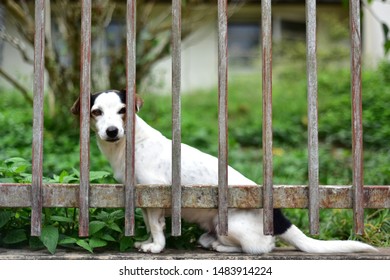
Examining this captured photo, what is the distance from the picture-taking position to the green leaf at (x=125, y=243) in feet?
11.8

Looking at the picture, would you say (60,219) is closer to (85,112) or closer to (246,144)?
(85,112)

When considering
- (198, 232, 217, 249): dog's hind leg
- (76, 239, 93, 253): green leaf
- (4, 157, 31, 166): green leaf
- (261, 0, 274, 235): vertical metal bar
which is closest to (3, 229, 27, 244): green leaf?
(76, 239, 93, 253): green leaf

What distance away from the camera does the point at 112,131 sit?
352 centimetres

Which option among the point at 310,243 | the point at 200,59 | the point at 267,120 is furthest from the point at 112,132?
the point at 200,59

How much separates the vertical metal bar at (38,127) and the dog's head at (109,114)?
32 centimetres

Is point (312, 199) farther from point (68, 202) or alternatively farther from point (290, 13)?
point (290, 13)

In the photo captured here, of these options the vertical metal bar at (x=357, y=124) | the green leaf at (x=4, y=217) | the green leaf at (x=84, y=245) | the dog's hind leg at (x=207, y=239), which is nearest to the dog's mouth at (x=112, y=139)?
the green leaf at (x=84, y=245)

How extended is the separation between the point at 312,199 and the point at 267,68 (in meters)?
0.74

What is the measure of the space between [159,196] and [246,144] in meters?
5.28

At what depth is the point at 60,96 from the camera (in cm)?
813

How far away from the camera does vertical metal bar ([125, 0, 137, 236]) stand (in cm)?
338

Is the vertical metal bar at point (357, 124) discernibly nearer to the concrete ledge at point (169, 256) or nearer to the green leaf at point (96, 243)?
the concrete ledge at point (169, 256)

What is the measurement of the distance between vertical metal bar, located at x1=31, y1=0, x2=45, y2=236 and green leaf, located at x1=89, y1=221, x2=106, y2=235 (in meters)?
0.29

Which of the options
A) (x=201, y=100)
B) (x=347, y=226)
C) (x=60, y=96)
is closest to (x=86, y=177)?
(x=347, y=226)
